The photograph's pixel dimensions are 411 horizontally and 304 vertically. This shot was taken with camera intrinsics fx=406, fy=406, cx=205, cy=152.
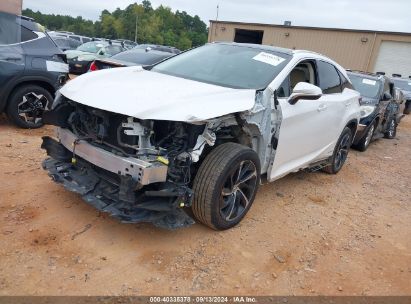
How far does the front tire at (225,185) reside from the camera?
3.51 meters

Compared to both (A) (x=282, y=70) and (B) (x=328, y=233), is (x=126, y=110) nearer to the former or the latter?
(A) (x=282, y=70)

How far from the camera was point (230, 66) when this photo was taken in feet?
14.6

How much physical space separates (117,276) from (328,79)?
3.77 meters

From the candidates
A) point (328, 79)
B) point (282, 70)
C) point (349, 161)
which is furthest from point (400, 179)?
point (282, 70)

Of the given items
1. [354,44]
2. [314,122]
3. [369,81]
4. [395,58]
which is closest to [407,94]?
[369,81]

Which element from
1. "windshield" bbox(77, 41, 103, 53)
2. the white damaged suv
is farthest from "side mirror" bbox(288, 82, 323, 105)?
"windshield" bbox(77, 41, 103, 53)

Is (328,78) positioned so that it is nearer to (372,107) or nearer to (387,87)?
(372,107)

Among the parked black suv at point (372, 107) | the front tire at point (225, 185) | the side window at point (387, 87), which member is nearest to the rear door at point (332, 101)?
the front tire at point (225, 185)

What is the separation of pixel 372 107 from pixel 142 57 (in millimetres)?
5078

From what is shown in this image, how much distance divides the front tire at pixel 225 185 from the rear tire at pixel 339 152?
2.39 m

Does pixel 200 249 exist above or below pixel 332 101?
below

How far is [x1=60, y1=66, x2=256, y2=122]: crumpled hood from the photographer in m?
3.15

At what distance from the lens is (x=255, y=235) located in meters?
3.93

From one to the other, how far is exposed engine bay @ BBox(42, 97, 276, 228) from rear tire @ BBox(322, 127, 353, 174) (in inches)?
104
